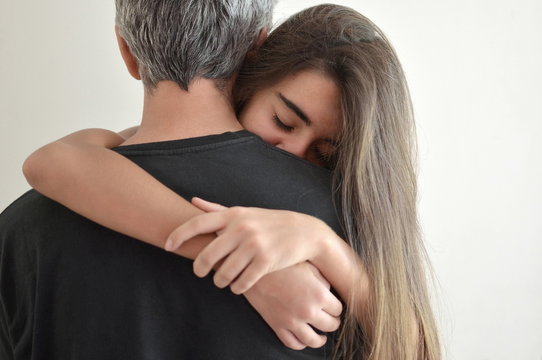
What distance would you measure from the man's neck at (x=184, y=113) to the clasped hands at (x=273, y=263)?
136mm

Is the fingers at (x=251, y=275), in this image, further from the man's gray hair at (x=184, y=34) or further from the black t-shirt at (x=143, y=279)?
the man's gray hair at (x=184, y=34)

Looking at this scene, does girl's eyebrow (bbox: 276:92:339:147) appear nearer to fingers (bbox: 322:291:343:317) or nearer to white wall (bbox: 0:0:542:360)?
fingers (bbox: 322:291:343:317)

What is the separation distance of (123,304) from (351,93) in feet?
1.70

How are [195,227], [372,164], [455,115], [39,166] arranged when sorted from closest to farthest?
[195,227], [39,166], [372,164], [455,115]

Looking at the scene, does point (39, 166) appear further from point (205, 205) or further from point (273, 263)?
point (273, 263)

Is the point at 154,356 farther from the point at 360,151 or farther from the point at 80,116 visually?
the point at 80,116

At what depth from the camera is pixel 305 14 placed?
4.05 feet

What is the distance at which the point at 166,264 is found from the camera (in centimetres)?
89

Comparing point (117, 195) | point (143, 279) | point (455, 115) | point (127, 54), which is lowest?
point (455, 115)

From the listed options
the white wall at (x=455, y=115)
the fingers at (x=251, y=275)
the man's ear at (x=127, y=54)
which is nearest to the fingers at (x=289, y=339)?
the fingers at (x=251, y=275)

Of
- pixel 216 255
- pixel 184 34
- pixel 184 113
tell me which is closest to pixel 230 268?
pixel 216 255

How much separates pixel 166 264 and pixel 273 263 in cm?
16

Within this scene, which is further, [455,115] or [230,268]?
[455,115]

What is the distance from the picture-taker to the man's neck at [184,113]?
0.94 meters
